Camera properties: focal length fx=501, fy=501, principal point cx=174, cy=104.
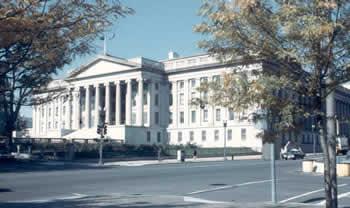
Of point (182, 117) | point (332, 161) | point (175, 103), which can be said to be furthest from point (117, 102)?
point (332, 161)

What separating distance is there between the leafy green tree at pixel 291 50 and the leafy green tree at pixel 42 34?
8.19ft

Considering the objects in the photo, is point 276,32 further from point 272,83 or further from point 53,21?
point 53,21

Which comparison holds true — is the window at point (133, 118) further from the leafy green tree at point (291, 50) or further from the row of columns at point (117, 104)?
the leafy green tree at point (291, 50)

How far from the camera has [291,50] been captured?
9148 millimetres

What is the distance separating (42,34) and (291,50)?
14.5 feet

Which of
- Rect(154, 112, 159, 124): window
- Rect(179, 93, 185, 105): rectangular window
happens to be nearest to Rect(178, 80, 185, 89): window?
Rect(179, 93, 185, 105): rectangular window

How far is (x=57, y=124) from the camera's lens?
399 ft

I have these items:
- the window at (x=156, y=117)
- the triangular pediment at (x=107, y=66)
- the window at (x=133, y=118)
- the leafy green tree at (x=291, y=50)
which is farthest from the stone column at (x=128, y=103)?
the leafy green tree at (x=291, y=50)

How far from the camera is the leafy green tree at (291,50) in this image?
893 centimetres

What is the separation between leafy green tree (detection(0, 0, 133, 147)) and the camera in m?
7.74

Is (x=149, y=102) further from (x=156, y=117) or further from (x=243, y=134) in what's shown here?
(x=243, y=134)

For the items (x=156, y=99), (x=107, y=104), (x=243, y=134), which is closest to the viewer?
(x=243, y=134)

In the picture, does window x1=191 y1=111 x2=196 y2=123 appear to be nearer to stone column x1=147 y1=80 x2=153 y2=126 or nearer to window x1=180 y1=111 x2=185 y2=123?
window x1=180 y1=111 x2=185 y2=123

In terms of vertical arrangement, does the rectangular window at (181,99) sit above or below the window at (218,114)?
above
